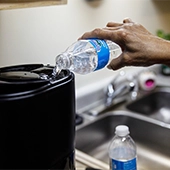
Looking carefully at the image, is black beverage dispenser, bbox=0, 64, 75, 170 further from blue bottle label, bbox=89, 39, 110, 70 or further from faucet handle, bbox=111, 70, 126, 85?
faucet handle, bbox=111, 70, 126, 85

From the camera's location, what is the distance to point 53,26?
1341 mm

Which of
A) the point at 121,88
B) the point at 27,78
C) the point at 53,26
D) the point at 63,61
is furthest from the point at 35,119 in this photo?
the point at 121,88

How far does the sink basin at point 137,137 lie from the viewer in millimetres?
1379

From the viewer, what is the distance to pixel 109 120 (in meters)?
1.51

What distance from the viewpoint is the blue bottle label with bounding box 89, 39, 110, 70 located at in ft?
2.63

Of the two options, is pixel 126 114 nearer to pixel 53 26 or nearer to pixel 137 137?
pixel 137 137

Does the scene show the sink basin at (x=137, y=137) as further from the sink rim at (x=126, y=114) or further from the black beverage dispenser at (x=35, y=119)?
the black beverage dispenser at (x=35, y=119)

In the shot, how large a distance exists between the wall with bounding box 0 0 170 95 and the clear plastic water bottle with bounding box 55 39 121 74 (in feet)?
1.25

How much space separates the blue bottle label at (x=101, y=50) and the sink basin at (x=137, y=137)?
605 mm

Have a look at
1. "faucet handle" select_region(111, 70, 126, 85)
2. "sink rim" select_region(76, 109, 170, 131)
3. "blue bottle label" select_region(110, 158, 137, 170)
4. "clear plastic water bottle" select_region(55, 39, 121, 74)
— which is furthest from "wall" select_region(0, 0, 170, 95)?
"blue bottle label" select_region(110, 158, 137, 170)

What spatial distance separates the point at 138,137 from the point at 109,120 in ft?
0.49

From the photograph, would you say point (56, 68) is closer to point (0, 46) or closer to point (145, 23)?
point (0, 46)

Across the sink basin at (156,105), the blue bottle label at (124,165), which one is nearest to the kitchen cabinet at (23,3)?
the blue bottle label at (124,165)

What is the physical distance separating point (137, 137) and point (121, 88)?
0.87 ft
